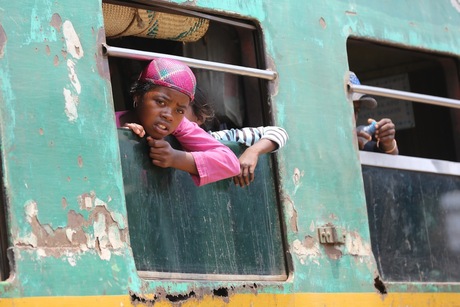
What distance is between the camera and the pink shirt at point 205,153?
435cm

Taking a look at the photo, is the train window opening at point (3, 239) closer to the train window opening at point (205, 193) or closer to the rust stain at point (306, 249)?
the train window opening at point (205, 193)

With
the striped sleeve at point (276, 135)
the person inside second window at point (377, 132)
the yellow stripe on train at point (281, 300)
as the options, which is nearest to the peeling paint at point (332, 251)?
the yellow stripe on train at point (281, 300)

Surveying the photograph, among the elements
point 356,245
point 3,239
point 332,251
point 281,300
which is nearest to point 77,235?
point 3,239

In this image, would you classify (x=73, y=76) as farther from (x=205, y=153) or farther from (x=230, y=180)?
(x=230, y=180)

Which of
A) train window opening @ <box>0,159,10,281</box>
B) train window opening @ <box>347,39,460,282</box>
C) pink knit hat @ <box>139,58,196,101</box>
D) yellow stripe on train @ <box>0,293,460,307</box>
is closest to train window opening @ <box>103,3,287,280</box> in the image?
yellow stripe on train @ <box>0,293,460,307</box>

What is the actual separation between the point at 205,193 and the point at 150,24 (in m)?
0.72

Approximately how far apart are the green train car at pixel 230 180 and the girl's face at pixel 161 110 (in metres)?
0.10

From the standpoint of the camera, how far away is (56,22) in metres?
4.06

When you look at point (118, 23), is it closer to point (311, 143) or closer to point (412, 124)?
point (311, 143)

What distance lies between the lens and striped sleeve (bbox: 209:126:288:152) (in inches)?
186

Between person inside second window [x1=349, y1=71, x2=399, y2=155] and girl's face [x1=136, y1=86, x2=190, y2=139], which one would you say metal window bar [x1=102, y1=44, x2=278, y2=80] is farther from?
person inside second window [x1=349, y1=71, x2=399, y2=155]

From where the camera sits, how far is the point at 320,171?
16.7ft

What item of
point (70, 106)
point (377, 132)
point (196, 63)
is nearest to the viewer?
point (70, 106)

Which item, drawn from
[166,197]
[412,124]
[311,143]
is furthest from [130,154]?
[412,124]
